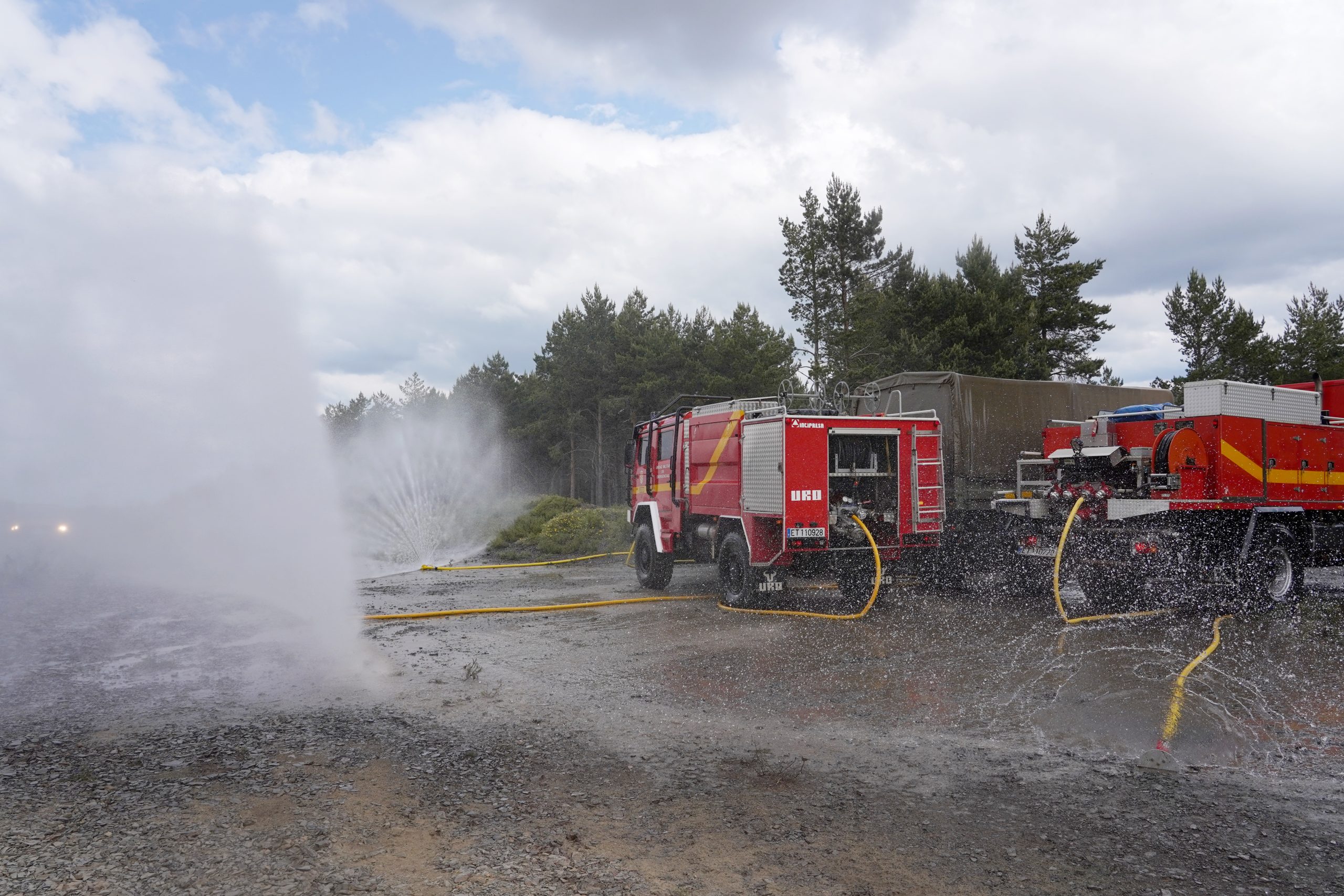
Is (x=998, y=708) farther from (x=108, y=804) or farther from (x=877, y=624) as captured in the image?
(x=108, y=804)

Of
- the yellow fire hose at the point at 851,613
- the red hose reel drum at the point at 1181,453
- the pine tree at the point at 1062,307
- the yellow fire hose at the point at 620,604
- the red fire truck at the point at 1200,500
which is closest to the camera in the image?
the red hose reel drum at the point at 1181,453

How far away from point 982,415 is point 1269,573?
13.9ft

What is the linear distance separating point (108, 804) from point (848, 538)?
28.9 ft

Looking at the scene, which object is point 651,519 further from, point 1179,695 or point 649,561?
point 1179,695

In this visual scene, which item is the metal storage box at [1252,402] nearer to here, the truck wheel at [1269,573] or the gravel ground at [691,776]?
the truck wheel at [1269,573]

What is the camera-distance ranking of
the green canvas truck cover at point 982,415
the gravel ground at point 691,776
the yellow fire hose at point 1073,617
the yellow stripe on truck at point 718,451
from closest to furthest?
the gravel ground at point 691,776 < the yellow fire hose at point 1073,617 < the yellow stripe on truck at point 718,451 < the green canvas truck cover at point 982,415

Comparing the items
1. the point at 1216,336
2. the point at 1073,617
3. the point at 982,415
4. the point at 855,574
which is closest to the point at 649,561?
the point at 855,574

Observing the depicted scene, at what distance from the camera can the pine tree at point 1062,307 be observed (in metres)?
34.2

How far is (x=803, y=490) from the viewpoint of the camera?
1083cm

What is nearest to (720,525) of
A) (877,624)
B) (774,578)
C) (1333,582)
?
(774,578)

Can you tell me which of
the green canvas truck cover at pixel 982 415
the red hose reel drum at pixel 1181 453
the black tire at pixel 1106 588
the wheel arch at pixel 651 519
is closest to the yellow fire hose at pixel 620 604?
the wheel arch at pixel 651 519

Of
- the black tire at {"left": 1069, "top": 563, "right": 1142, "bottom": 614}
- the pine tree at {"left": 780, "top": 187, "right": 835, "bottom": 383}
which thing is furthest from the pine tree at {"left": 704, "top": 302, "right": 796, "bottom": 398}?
the black tire at {"left": 1069, "top": 563, "right": 1142, "bottom": 614}

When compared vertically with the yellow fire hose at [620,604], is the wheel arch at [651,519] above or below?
above

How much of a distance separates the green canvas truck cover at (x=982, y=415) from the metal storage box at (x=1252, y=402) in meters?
2.94
